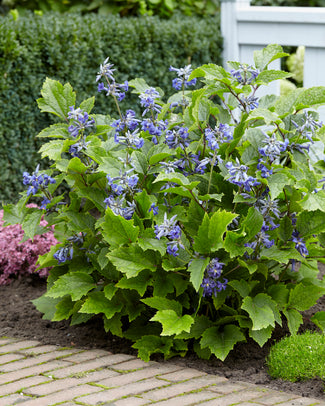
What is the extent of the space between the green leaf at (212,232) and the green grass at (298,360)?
58 cm

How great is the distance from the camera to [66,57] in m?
5.91

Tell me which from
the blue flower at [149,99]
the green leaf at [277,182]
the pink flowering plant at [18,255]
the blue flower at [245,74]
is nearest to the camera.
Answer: the green leaf at [277,182]

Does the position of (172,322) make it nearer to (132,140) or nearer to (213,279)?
(213,279)

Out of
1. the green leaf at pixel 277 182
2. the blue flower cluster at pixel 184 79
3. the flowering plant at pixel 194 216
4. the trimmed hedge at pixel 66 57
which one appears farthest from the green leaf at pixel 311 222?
the trimmed hedge at pixel 66 57

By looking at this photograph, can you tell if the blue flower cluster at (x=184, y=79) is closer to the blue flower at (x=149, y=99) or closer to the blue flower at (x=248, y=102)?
the blue flower at (x=149, y=99)

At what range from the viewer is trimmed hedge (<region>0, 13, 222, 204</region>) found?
5547 mm

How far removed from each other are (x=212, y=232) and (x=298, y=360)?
698 millimetres

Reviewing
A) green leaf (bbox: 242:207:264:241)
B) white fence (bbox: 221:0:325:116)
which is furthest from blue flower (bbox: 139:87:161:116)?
white fence (bbox: 221:0:325:116)

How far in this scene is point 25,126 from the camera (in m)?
5.71

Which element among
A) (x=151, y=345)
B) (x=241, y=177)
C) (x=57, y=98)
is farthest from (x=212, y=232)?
(x=57, y=98)

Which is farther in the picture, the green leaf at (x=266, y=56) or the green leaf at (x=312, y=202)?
the green leaf at (x=266, y=56)

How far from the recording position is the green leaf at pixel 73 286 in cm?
346

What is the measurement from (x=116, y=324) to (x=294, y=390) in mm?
970

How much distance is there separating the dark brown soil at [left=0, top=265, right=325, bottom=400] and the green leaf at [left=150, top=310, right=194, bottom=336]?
240mm
